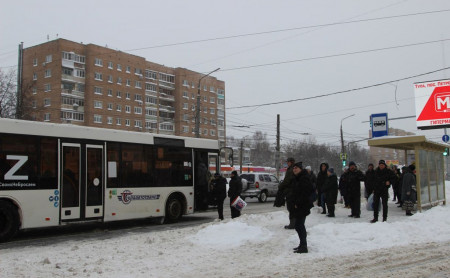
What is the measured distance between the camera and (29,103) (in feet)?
100.0

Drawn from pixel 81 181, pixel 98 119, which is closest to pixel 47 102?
pixel 98 119

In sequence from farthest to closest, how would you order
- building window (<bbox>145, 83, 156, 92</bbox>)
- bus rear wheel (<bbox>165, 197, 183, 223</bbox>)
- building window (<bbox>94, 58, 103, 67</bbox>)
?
building window (<bbox>145, 83, 156, 92</bbox>) → building window (<bbox>94, 58, 103, 67</bbox>) → bus rear wheel (<bbox>165, 197, 183, 223</bbox>)

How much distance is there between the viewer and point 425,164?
49.4 ft

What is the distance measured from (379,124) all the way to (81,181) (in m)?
15.9

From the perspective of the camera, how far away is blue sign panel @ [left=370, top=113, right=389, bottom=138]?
2144 centimetres

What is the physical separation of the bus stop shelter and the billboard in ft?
62.6

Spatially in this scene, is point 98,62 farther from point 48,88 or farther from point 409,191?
point 409,191

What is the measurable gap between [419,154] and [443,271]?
8.29 metres

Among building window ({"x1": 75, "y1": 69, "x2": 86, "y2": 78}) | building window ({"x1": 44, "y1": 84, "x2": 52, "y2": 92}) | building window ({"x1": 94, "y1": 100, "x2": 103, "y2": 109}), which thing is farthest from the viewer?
building window ({"x1": 94, "y1": 100, "x2": 103, "y2": 109})

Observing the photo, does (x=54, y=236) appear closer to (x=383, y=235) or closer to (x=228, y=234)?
(x=228, y=234)

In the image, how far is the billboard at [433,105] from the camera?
115 feet

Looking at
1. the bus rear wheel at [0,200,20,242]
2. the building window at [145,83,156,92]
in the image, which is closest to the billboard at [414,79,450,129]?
the bus rear wheel at [0,200,20,242]

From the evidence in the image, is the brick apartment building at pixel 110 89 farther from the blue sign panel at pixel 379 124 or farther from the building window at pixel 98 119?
the blue sign panel at pixel 379 124

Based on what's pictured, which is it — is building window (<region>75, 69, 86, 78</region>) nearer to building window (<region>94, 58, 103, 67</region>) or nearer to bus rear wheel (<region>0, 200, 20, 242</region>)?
building window (<region>94, 58, 103, 67</region>)
